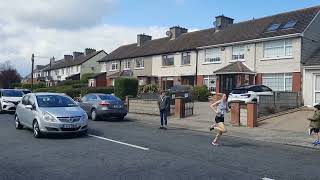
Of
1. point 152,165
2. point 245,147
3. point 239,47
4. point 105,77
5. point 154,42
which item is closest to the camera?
point 152,165

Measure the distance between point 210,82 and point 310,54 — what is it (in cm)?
994

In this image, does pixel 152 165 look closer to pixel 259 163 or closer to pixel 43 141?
pixel 259 163

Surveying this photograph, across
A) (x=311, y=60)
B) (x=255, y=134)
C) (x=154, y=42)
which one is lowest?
(x=255, y=134)

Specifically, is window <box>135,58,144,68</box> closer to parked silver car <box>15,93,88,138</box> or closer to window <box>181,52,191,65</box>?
window <box>181,52,191,65</box>

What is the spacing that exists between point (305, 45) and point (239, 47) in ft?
20.1

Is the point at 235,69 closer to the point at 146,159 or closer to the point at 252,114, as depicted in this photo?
the point at 252,114

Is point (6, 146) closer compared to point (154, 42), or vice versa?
point (6, 146)

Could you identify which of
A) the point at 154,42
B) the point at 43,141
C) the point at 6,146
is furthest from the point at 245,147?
the point at 154,42

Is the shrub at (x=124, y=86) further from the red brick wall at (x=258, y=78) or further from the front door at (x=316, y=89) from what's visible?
the front door at (x=316, y=89)

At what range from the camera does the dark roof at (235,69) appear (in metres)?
32.7

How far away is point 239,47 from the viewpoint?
114 feet

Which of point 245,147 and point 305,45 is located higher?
point 305,45

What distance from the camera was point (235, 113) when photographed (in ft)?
64.5

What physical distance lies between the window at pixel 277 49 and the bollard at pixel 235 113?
41.3 feet
